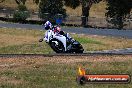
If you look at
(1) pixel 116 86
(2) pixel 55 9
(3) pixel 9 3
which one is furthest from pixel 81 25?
(1) pixel 116 86

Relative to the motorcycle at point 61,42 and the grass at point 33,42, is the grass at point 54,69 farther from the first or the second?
the grass at point 33,42

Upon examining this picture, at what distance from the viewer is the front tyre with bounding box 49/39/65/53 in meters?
25.9

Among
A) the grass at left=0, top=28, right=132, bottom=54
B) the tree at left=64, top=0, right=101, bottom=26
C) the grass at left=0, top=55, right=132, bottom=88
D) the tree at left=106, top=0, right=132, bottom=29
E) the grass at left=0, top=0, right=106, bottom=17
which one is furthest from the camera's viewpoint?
the grass at left=0, top=0, right=106, bottom=17

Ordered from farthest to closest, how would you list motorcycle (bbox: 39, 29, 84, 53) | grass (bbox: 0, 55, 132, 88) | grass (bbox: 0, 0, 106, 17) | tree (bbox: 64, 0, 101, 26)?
grass (bbox: 0, 0, 106, 17) < tree (bbox: 64, 0, 101, 26) < motorcycle (bbox: 39, 29, 84, 53) < grass (bbox: 0, 55, 132, 88)

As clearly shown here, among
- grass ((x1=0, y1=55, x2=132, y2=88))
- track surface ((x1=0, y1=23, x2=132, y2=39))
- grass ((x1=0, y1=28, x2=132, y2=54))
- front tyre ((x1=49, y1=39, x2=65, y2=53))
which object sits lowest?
track surface ((x1=0, y1=23, x2=132, y2=39))

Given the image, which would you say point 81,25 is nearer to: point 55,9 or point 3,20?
point 55,9

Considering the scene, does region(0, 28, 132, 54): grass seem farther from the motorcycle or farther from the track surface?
the motorcycle

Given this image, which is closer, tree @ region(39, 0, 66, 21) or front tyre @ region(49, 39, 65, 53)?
front tyre @ region(49, 39, 65, 53)

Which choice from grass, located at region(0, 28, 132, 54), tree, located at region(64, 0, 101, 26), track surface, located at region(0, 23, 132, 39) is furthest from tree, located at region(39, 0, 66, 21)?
grass, located at region(0, 28, 132, 54)

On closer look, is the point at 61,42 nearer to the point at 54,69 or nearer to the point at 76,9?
the point at 54,69

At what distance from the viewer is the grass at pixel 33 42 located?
115ft

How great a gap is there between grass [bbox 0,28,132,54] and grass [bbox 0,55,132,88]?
9171 mm

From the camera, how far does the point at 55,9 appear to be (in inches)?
2491

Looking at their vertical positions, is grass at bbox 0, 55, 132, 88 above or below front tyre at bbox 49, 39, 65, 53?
below
